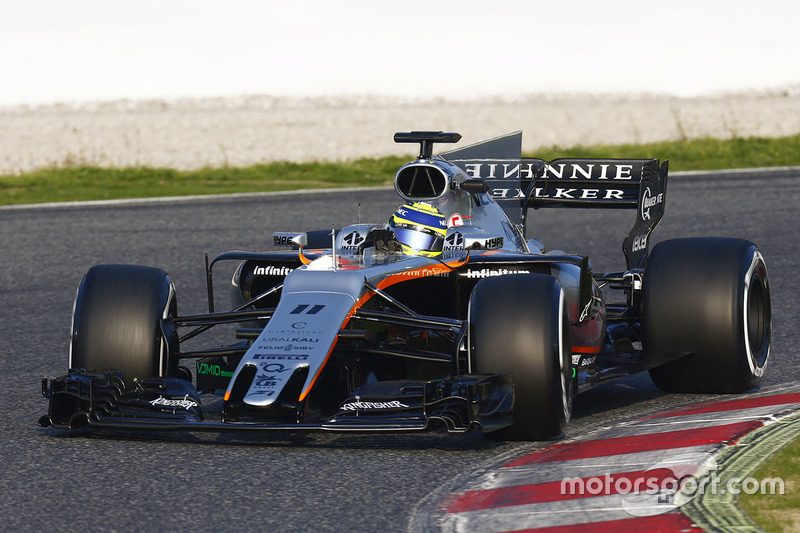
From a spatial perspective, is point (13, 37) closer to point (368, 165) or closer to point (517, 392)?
point (368, 165)

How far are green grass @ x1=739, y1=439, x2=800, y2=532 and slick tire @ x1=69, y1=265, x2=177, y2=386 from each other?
121 inches

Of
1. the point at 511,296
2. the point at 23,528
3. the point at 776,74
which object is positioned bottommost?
the point at 23,528

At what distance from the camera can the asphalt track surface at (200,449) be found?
5.47 metres

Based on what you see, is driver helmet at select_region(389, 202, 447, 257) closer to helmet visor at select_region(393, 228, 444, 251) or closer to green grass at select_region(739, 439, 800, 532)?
helmet visor at select_region(393, 228, 444, 251)

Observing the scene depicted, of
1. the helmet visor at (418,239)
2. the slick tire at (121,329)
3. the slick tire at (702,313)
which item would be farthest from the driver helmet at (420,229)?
A: the slick tire at (121,329)

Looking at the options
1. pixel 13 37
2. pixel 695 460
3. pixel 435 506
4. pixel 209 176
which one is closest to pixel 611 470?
pixel 695 460

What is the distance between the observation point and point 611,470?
19.5 ft

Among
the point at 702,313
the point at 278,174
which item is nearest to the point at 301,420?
the point at 702,313

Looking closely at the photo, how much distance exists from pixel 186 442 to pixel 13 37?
23.2 m

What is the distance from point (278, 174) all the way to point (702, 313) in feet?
47.1

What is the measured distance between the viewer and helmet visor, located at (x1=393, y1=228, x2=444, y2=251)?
7980mm

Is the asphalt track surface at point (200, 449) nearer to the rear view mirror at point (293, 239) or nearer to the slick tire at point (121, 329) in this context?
the slick tire at point (121, 329)

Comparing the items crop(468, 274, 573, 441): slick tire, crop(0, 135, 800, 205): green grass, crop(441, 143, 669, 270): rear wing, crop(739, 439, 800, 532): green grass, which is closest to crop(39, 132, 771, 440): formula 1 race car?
crop(468, 274, 573, 441): slick tire

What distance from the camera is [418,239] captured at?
7.99 meters
